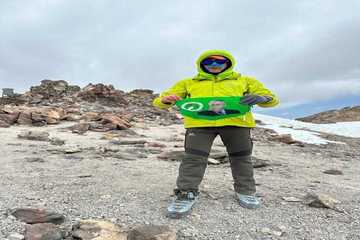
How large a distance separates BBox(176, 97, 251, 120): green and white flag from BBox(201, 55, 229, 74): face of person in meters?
0.36

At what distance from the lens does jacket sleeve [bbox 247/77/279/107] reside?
5.05 m

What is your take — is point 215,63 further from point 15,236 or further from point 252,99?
point 15,236

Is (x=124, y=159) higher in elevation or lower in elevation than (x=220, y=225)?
higher

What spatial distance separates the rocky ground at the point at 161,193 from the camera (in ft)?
13.9

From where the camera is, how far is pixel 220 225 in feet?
14.0

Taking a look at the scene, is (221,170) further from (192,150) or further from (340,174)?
(192,150)

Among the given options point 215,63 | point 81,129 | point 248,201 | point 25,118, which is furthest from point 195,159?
point 25,118

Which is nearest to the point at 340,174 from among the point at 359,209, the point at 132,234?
the point at 359,209

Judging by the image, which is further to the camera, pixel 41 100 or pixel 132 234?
pixel 41 100

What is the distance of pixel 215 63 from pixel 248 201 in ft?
5.39

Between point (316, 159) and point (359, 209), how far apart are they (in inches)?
241

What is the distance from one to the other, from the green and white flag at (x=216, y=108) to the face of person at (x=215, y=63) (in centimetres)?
36

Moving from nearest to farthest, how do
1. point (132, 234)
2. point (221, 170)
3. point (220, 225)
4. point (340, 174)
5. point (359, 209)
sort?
point (132, 234) → point (220, 225) → point (359, 209) → point (221, 170) → point (340, 174)

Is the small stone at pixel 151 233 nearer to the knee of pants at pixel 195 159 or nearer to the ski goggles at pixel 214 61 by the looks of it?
the knee of pants at pixel 195 159
